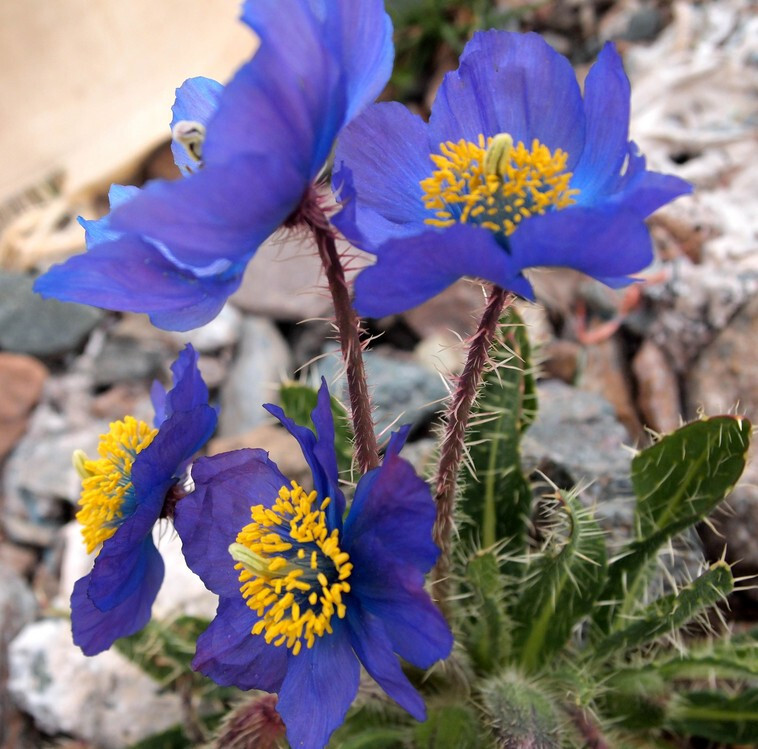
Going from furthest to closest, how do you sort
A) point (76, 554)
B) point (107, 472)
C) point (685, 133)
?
point (685, 133) → point (76, 554) → point (107, 472)

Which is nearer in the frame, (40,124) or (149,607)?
(149,607)

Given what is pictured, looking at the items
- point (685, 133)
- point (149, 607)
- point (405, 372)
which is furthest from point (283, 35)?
point (685, 133)

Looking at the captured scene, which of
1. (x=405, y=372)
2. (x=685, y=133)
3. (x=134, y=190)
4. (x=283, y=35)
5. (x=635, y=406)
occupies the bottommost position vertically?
(x=635, y=406)

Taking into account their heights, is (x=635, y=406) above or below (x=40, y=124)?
below

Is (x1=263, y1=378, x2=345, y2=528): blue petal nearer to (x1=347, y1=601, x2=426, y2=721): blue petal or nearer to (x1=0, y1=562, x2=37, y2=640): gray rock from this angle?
(x1=347, y1=601, x2=426, y2=721): blue petal

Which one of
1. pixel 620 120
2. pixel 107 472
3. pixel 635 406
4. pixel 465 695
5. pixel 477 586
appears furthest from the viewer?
pixel 635 406

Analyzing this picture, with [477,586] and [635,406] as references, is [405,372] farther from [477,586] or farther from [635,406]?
[477,586]

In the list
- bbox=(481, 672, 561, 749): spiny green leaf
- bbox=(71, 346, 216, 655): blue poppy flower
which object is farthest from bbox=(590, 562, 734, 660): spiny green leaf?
bbox=(71, 346, 216, 655): blue poppy flower
